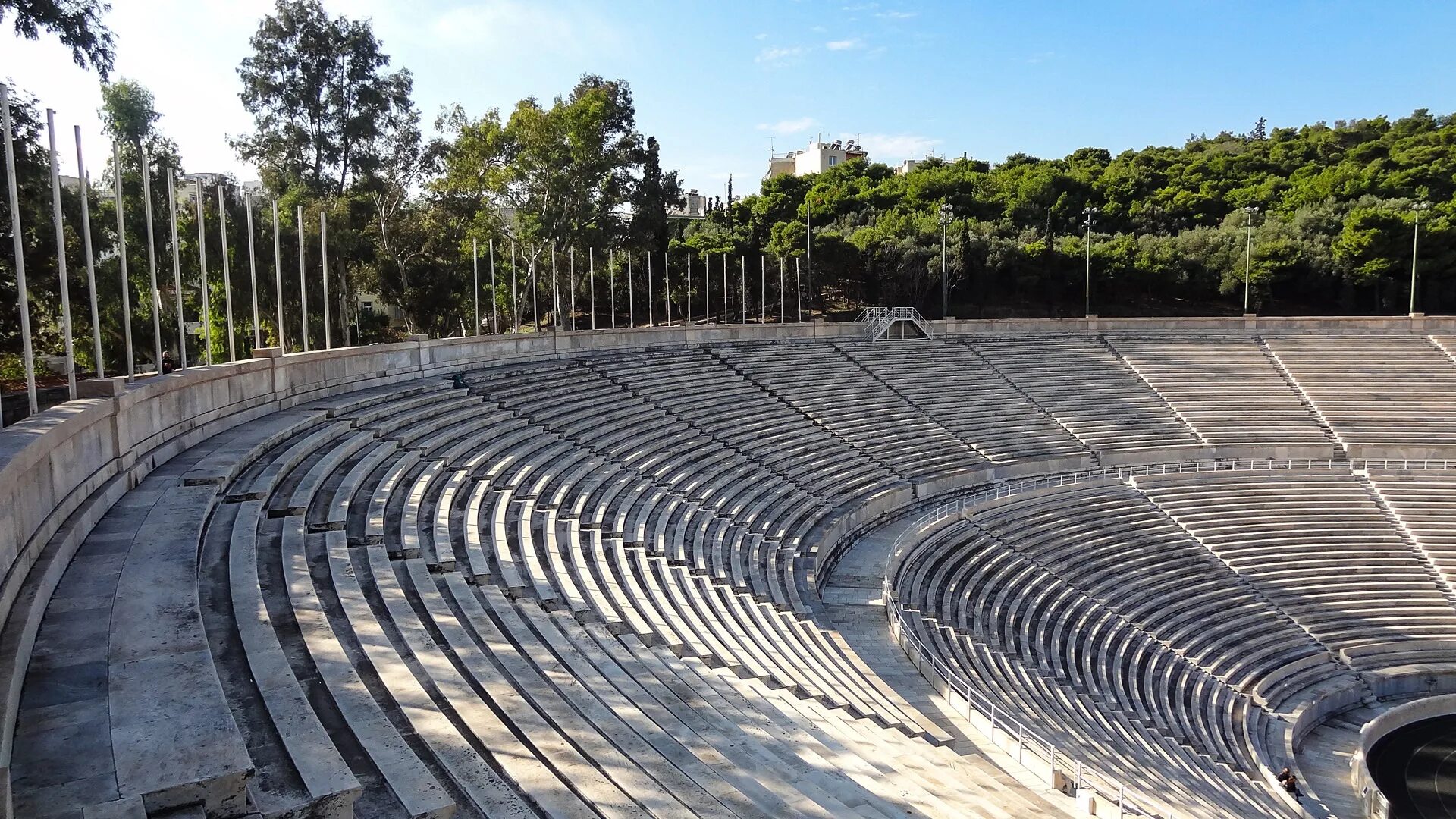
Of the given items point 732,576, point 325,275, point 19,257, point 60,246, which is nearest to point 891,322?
point 732,576

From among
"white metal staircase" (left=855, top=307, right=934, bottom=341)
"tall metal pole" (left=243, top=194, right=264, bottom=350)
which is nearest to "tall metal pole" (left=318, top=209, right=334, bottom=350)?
"tall metal pole" (left=243, top=194, right=264, bottom=350)

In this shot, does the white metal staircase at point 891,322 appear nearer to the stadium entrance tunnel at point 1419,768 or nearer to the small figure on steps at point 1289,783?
the stadium entrance tunnel at point 1419,768

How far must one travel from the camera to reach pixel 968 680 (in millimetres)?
12102

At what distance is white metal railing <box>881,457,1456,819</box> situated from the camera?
8711mm

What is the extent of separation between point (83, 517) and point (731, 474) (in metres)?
12.7

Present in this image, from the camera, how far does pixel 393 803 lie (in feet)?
15.0

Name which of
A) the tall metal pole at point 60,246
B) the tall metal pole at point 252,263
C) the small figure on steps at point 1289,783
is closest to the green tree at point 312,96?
the tall metal pole at point 252,263

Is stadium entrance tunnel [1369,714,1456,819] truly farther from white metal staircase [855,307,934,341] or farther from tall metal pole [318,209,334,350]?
tall metal pole [318,209,334,350]

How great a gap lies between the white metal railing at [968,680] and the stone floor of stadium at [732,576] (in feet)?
0.21

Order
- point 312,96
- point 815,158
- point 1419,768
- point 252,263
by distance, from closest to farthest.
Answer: point 252,263, point 1419,768, point 312,96, point 815,158

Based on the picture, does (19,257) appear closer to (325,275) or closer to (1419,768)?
(325,275)

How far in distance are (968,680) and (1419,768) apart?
33.4 ft

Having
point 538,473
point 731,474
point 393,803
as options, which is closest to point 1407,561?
point 731,474

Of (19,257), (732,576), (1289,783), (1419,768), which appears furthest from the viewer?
(1419,768)
